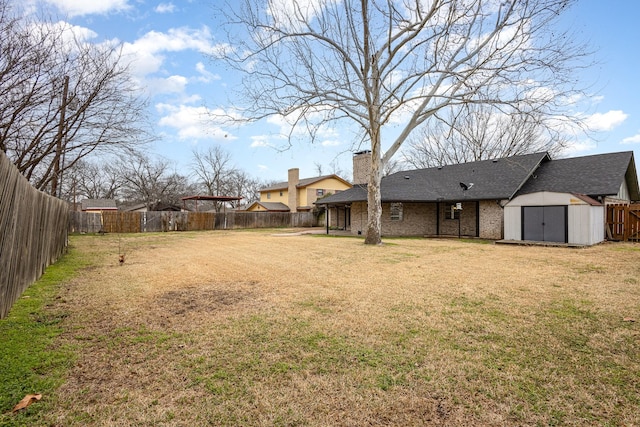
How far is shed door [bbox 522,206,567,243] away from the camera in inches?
541

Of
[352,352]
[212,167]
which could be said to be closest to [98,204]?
[212,167]

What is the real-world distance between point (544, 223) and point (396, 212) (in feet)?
25.6

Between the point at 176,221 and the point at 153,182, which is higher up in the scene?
the point at 153,182

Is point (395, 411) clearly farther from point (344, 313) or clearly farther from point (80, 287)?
point (80, 287)

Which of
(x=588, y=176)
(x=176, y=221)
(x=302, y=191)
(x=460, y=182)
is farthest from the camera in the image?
(x=302, y=191)

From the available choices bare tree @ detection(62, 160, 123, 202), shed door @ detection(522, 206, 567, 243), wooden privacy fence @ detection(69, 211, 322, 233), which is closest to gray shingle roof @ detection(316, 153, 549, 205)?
shed door @ detection(522, 206, 567, 243)

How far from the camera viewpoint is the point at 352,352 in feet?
11.0

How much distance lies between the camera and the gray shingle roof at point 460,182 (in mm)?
17541

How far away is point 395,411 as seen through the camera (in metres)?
2.38

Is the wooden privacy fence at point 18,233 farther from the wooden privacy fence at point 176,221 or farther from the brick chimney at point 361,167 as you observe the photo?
the brick chimney at point 361,167

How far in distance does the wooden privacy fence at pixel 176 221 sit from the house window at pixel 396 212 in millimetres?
14028

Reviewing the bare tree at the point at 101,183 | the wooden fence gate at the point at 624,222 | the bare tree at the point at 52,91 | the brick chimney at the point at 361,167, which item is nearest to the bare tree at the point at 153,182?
the bare tree at the point at 101,183

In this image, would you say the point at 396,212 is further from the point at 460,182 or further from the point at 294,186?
the point at 294,186

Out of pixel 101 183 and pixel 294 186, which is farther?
pixel 101 183
